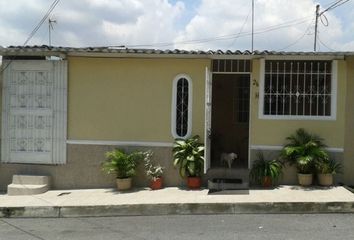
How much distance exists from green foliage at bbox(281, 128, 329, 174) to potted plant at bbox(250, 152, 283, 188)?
0.31m

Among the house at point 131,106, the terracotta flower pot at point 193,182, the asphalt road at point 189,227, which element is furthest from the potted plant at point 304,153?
the terracotta flower pot at point 193,182

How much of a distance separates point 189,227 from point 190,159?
A: 2.60m

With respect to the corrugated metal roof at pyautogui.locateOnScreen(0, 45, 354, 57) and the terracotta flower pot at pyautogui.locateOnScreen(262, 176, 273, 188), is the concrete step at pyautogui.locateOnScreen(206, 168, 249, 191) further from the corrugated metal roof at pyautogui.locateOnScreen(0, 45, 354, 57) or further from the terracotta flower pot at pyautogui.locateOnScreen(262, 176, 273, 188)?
the corrugated metal roof at pyautogui.locateOnScreen(0, 45, 354, 57)

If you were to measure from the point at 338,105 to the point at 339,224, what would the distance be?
345cm

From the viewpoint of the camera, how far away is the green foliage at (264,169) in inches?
419

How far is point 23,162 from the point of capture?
11.5 metres

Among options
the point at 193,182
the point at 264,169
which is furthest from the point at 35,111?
the point at 264,169

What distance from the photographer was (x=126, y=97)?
11.4 m

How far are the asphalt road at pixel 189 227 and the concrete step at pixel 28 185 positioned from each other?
5.44ft

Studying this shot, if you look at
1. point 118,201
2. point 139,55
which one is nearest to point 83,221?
point 118,201

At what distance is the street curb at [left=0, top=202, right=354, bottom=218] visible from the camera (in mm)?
9133

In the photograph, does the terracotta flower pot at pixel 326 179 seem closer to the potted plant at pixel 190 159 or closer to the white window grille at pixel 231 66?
the potted plant at pixel 190 159

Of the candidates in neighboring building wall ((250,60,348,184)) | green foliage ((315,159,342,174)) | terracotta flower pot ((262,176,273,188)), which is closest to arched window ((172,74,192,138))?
neighboring building wall ((250,60,348,184))

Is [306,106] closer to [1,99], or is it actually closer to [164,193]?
[164,193]
